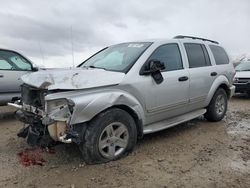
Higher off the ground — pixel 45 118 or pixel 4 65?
pixel 4 65

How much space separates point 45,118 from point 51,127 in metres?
0.15

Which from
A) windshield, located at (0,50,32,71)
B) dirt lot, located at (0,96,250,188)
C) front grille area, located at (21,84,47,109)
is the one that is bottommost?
dirt lot, located at (0,96,250,188)

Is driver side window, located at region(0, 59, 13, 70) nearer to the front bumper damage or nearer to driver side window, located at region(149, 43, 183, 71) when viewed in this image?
the front bumper damage

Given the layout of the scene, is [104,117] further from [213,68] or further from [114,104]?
[213,68]

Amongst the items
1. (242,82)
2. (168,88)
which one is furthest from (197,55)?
(242,82)

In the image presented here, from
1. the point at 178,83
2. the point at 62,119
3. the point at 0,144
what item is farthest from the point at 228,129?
the point at 0,144

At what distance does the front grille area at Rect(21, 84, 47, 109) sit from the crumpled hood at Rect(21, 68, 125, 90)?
115mm

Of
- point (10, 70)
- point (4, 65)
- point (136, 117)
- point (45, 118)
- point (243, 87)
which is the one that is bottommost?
point (243, 87)

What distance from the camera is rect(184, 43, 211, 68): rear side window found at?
20.2 ft

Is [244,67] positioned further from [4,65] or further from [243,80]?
[4,65]

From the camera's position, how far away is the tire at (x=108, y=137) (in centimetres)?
419

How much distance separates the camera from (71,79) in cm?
430

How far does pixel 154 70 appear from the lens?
5020mm

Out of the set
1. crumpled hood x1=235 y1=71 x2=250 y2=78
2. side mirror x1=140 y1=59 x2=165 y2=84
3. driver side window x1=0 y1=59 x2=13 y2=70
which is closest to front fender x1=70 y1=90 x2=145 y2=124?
side mirror x1=140 y1=59 x2=165 y2=84
